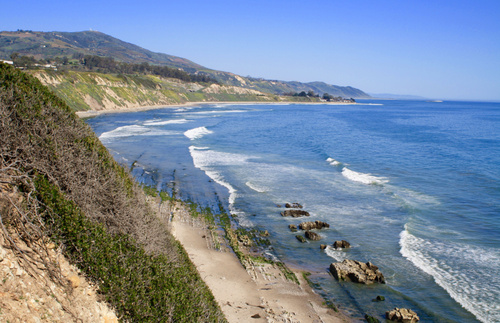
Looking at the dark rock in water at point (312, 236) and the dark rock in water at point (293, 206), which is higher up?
the dark rock in water at point (293, 206)

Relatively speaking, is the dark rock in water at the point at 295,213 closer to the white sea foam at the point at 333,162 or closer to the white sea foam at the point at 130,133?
the white sea foam at the point at 333,162

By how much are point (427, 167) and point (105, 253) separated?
34.4 metres

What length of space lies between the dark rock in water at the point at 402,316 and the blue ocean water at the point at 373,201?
385 mm

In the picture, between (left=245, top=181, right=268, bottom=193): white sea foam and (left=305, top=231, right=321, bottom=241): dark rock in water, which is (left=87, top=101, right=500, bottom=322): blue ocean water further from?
(left=305, top=231, right=321, bottom=241): dark rock in water

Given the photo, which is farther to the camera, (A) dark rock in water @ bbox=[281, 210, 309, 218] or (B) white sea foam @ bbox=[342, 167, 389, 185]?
(B) white sea foam @ bbox=[342, 167, 389, 185]

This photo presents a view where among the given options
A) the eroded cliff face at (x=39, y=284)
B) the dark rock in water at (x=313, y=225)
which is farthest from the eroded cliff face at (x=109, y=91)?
the eroded cliff face at (x=39, y=284)

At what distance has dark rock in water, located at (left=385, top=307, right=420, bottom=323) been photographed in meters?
11.9

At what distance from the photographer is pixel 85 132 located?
10.4m

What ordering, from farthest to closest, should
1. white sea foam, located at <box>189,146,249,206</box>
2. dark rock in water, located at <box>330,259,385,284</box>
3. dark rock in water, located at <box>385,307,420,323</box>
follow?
white sea foam, located at <box>189,146,249,206</box>
dark rock in water, located at <box>330,259,385,284</box>
dark rock in water, located at <box>385,307,420,323</box>

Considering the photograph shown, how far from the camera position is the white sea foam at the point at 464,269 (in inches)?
515

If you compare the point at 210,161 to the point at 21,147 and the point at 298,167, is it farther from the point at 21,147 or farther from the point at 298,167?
the point at 21,147

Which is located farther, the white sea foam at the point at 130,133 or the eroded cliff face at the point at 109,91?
the eroded cliff face at the point at 109,91

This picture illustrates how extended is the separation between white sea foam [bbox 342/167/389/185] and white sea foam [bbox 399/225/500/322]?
10812 millimetres

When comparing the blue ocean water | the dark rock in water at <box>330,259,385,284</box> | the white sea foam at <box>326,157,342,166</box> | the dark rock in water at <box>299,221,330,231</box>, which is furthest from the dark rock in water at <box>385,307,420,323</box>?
the white sea foam at <box>326,157,342,166</box>
